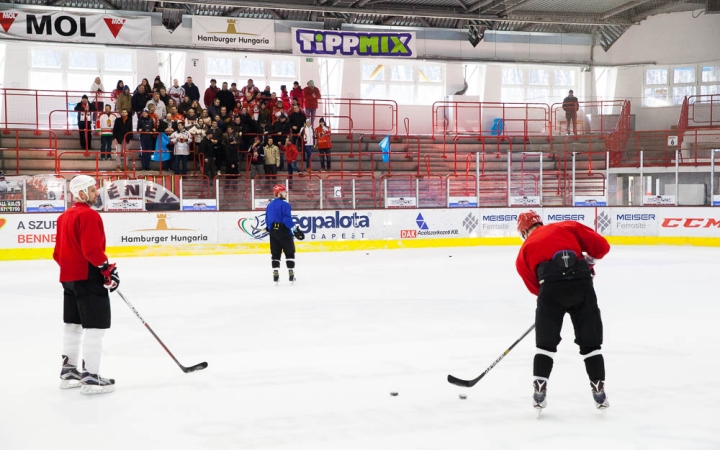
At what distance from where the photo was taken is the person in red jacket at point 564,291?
14.7ft

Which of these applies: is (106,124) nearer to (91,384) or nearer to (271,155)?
(271,155)

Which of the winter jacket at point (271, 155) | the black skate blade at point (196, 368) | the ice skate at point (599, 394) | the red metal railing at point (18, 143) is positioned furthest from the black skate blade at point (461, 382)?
the red metal railing at point (18, 143)

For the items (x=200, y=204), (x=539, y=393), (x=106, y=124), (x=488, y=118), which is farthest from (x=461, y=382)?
(x=488, y=118)

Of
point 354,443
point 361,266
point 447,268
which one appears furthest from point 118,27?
point 354,443

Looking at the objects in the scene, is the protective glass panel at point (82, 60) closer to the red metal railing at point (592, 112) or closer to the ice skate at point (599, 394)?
the red metal railing at point (592, 112)

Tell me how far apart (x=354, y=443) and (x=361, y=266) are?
9928 millimetres

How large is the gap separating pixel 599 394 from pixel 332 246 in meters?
13.0

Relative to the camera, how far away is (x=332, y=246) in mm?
17438

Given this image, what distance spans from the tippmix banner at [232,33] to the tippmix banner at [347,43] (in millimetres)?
1302

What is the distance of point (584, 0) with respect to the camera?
23.6 m

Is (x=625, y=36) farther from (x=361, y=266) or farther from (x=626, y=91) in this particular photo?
(x=361, y=266)

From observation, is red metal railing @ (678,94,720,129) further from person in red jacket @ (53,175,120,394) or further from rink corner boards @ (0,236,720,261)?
person in red jacket @ (53,175,120,394)

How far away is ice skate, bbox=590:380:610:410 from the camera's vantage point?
462 cm

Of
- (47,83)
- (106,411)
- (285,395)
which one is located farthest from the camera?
(47,83)
